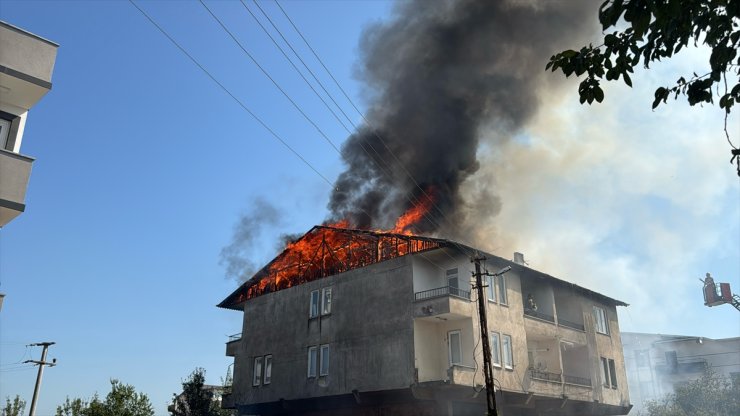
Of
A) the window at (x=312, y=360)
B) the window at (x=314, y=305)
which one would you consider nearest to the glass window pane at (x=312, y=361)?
the window at (x=312, y=360)

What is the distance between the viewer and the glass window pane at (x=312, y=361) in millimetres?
31000

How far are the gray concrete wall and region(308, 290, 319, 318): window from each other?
29cm

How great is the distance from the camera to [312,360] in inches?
1233

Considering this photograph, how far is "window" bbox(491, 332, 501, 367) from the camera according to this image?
27703 millimetres

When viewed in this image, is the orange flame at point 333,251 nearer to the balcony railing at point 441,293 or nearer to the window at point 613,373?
the balcony railing at point 441,293

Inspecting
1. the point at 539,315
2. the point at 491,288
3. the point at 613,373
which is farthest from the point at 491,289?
the point at 613,373

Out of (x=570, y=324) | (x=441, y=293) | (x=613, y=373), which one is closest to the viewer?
(x=441, y=293)

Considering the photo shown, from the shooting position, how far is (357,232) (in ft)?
105

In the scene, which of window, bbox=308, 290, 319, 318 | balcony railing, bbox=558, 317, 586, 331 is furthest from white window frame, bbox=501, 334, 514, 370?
window, bbox=308, 290, 319, 318

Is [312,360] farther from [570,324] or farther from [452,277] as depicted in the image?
[570,324]

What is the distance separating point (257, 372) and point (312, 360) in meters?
4.68

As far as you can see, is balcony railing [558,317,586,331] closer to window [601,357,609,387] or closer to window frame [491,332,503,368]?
window [601,357,609,387]

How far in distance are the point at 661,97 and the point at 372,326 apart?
22878 mm

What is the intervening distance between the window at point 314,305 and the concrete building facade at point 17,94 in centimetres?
2073
